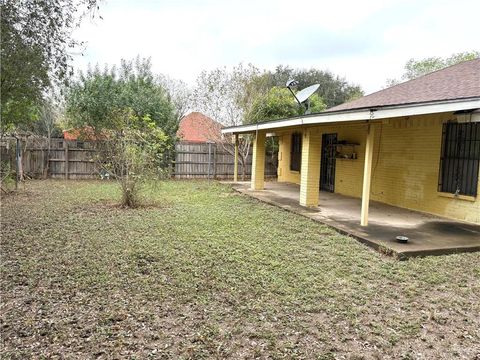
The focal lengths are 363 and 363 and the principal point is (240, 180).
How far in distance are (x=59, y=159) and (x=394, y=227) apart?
13501 mm

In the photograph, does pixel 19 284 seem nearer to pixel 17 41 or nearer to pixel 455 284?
pixel 17 41

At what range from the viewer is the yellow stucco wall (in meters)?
7.56

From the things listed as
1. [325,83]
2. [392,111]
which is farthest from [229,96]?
[325,83]

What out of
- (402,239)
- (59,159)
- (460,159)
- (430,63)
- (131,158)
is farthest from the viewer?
(430,63)

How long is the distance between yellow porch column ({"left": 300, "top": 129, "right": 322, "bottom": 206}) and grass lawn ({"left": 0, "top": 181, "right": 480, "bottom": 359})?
7.32 feet

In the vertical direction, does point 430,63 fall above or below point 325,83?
above

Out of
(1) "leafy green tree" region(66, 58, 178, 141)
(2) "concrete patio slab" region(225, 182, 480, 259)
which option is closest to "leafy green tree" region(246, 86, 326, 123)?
(1) "leafy green tree" region(66, 58, 178, 141)

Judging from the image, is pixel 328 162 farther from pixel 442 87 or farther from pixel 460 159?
pixel 460 159

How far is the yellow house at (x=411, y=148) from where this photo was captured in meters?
6.38

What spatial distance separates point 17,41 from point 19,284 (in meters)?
2.87

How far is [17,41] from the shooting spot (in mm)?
4410

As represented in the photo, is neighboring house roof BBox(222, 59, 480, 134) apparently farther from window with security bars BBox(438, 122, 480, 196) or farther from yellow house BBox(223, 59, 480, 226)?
window with security bars BBox(438, 122, 480, 196)

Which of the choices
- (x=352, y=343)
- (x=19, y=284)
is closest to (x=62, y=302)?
(x=19, y=284)

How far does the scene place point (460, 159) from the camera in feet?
23.7
